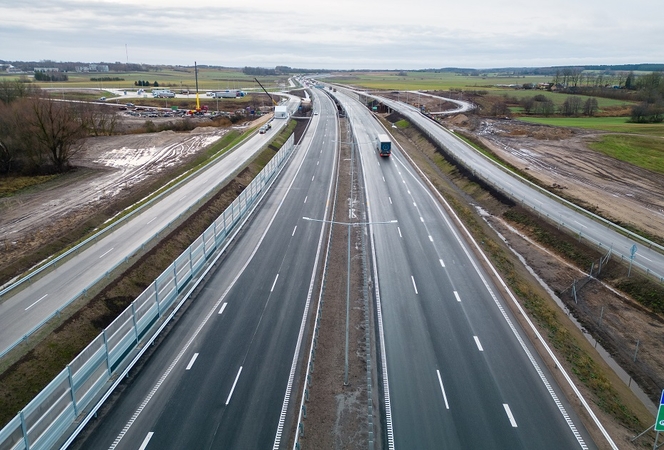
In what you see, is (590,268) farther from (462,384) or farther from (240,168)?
(240,168)

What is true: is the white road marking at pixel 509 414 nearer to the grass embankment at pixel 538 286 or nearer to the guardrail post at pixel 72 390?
the grass embankment at pixel 538 286

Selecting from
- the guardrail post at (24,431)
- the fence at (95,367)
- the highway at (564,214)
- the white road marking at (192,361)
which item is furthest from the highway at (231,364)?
the highway at (564,214)

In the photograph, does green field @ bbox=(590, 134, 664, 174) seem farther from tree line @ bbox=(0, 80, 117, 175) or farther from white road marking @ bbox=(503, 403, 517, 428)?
tree line @ bbox=(0, 80, 117, 175)

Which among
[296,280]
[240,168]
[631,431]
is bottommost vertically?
[631,431]

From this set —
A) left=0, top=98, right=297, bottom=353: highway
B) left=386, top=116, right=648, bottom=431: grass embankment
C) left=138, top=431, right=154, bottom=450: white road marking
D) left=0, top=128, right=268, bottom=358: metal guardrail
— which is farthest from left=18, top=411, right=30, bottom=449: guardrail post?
left=386, top=116, right=648, bottom=431: grass embankment

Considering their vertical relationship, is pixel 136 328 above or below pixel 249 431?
above

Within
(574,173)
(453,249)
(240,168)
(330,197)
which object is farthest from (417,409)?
(574,173)

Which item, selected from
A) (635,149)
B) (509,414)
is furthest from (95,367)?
(635,149)

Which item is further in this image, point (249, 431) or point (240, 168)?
point (240, 168)
